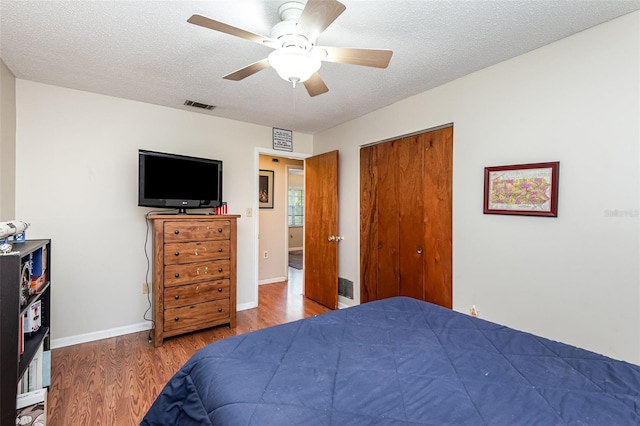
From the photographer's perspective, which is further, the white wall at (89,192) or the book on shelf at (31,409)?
the white wall at (89,192)

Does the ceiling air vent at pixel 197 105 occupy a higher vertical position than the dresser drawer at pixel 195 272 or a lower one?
higher

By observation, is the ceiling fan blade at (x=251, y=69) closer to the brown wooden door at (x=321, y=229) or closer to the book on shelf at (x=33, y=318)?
the book on shelf at (x=33, y=318)

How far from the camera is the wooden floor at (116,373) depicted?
6.24ft

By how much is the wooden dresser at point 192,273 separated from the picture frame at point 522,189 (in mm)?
2445

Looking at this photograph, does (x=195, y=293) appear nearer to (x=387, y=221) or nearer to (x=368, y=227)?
(x=368, y=227)

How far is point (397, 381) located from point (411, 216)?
6.86 ft

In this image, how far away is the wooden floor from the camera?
1901 millimetres

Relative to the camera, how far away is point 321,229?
4.11 m

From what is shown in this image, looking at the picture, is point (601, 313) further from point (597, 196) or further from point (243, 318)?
point (243, 318)

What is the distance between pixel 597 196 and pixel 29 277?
3596 millimetres

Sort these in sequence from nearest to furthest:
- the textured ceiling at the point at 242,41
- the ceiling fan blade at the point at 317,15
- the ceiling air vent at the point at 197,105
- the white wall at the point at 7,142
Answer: the ceiling fan blade at the point at 317,15, the textured ceiling at the point at 242,41, the white wall at the point at 7,142, the ceiling air vent at the point at 197,105

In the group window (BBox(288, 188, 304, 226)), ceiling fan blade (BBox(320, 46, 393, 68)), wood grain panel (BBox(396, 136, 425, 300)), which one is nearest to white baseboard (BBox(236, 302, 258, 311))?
wood grain panel (BBox(396, 136, 425, 300))

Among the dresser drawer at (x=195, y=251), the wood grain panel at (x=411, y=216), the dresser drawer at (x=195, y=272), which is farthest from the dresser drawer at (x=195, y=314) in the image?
the wood grain panel at (x=411, y=216)

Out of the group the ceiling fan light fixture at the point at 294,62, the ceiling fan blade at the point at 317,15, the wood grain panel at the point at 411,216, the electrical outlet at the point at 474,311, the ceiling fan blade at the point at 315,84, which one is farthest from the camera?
the wood grain panel at the point at 411,216
